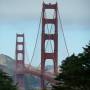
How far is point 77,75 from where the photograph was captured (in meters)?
33.6

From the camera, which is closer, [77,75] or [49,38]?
[77,75]

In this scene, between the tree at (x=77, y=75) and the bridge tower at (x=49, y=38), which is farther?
the bridge tower at (x=49, y=38)

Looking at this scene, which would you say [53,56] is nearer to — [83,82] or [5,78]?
[5,78]

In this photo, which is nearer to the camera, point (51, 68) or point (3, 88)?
point (3, 88)

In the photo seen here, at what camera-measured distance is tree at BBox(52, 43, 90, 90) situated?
33094mm

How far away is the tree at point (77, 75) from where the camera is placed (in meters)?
33.1

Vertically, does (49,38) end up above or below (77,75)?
above

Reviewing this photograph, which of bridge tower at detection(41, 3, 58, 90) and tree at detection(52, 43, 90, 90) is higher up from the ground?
bridge tower at detection(41, 3, 58, 90)

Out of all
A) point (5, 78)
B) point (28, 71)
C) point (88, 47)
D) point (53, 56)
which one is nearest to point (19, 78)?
point (28, 71)

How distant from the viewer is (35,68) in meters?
71.2

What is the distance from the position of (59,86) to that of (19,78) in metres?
55.8

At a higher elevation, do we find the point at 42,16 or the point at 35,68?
the point at 42,16

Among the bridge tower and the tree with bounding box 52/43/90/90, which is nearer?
the tree with bounding box 52/43/90/90

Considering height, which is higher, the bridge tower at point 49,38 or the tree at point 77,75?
the bridge tower at point 49,38
